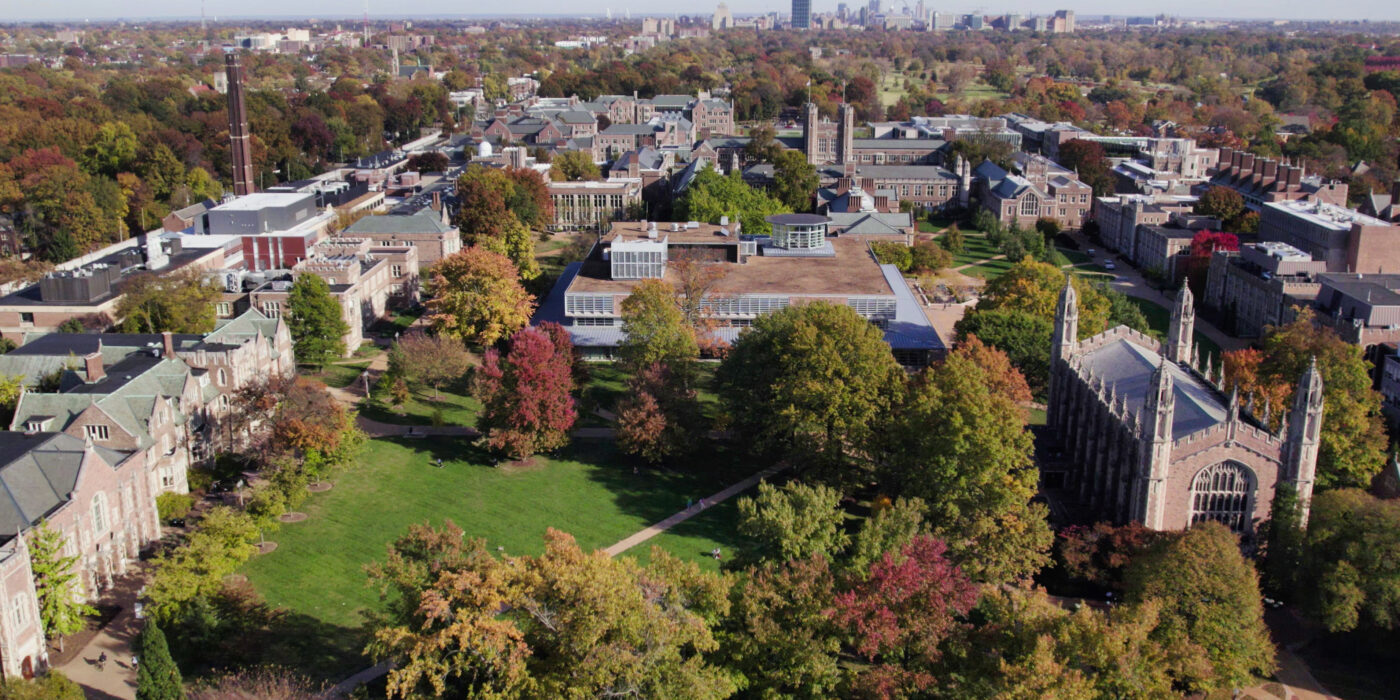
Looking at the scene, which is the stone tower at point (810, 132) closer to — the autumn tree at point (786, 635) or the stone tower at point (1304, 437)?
the stone tower at point (1304, 437)

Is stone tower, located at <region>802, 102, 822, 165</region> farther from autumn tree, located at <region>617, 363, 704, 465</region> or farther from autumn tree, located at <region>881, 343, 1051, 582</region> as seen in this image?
autumn tree, located at <region>881, 343, 1051, 582</region>

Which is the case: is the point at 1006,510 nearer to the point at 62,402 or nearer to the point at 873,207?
the point at 62,402

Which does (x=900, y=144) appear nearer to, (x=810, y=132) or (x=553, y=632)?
(x=810, y=132)

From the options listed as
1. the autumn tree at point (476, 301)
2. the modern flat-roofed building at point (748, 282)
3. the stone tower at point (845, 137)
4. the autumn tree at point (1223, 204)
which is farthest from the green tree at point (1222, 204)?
the autumn tree at point (476, 301)

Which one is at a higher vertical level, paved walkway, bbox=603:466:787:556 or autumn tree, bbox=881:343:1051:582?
autumn tree, bbox=881:343:1051:582

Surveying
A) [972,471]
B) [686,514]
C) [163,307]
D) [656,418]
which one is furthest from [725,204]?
[972,471]

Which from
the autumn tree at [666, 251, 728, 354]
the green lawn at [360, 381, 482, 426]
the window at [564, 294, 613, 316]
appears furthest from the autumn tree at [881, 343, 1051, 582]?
the window at [564, 294, 613, 316]
